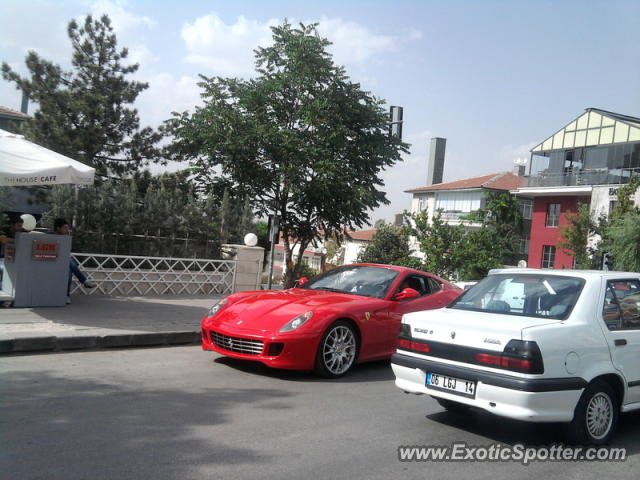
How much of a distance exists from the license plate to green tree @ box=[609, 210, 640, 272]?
24979mm

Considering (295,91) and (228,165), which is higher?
(295,91)

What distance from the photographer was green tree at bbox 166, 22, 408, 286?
19203 mm

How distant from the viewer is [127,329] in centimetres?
891

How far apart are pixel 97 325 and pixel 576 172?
128 ft

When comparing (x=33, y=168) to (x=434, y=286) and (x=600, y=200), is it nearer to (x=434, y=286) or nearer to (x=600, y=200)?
(x=434, y=286)

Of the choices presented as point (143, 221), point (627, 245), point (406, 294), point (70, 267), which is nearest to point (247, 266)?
point (143, 221)

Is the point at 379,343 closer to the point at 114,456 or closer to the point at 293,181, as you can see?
the point at 114,456

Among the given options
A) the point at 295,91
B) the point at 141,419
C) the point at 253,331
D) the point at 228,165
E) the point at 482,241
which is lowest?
the point at 141,419

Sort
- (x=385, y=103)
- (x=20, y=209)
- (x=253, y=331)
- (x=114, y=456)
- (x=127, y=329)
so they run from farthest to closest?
1. (x=20, y=209)
2. (x=385, y=103)
3. (x=127, y=329)
4. (x=253, y=331)
5. (x=114, y=456)

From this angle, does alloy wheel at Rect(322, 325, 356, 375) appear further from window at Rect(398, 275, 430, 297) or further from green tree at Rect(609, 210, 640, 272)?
green tree at Rect(609, 210, 640, 272)

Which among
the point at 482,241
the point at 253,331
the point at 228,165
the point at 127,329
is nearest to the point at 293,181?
the point at 228,165

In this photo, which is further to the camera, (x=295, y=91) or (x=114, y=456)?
(x=295, y=91)

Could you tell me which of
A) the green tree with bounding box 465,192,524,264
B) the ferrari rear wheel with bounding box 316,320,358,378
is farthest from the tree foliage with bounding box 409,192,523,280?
the green tree with bounding box 465,192,524,264

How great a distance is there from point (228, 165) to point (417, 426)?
51.4ft
